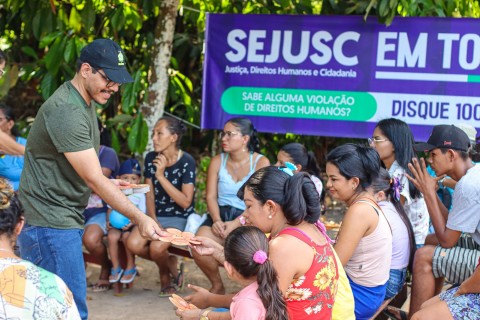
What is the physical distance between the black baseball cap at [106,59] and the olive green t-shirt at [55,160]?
0.16 metres

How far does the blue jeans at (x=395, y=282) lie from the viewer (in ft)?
13.7

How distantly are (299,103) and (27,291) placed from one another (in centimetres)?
418

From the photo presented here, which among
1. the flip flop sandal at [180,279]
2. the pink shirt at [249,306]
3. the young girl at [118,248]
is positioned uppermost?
the pink shirt at [249,306]

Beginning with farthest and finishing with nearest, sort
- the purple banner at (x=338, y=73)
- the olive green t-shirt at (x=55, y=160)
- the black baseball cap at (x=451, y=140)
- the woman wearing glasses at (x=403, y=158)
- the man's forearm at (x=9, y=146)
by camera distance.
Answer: the purple banner at (x=338, y=73) → the woman wearing glasses at (x=403, y=158) → the man's forearm at (x=9, y=146) → the black baseball cap at (x=451, y=140) → the olive green t-shirt at (x=55, y=160)

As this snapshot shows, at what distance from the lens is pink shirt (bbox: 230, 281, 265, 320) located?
9.21ft

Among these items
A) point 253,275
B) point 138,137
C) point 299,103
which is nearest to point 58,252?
point 253,275

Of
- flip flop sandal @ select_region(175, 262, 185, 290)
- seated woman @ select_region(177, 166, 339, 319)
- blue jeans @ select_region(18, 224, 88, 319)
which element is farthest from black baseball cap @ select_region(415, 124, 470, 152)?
flip flop sandal @ select_region(175, 262, 185, 290)

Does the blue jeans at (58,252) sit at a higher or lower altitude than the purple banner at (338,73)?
lower

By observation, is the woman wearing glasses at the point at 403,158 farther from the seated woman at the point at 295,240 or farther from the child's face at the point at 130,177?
the child's face at the point at 130,177

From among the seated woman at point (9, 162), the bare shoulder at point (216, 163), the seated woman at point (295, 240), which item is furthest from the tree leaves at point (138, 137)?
the seated woman at point (295, 240)

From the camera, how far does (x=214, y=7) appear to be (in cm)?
689

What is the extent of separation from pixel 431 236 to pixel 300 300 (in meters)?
2.08

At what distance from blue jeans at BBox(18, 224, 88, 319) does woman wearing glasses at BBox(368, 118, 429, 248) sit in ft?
7.37

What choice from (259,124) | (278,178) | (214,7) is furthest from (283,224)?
(214,7)
